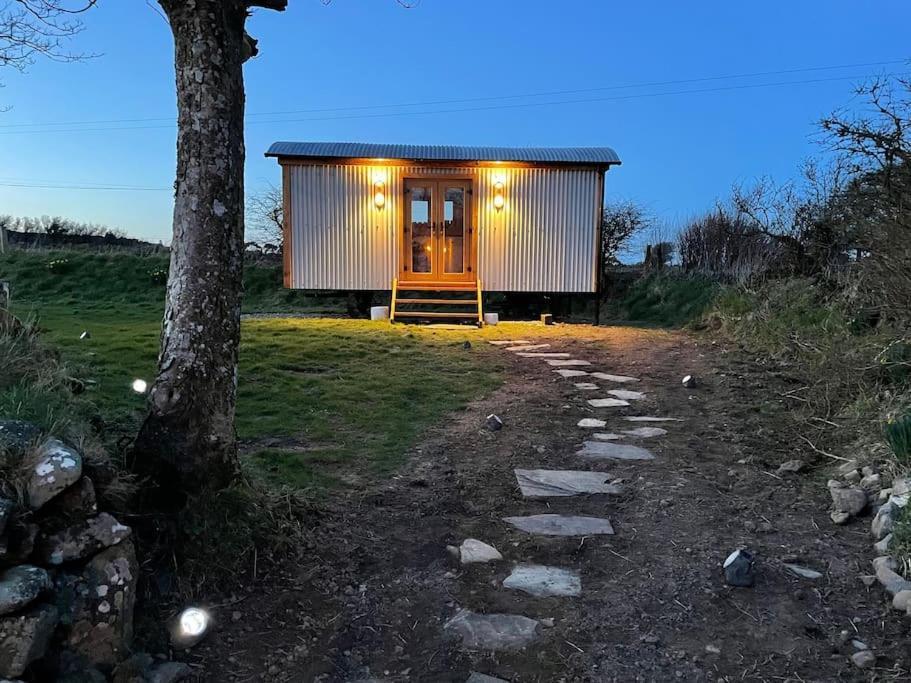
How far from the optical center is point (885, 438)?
3.10 m

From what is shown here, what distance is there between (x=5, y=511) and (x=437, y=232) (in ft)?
32.1

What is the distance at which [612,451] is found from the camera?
3.87m

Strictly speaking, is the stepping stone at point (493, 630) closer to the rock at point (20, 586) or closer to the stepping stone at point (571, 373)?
the rock at point (20, 586)

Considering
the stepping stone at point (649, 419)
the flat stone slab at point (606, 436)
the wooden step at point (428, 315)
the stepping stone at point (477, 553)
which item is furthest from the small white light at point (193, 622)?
the wooden step at point (428, 315)

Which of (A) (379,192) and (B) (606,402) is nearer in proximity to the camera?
(B) (606,402)

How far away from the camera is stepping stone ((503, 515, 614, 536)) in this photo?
9.10 ft

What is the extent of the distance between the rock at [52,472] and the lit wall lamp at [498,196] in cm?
958

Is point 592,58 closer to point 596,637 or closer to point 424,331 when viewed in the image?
point 424,331

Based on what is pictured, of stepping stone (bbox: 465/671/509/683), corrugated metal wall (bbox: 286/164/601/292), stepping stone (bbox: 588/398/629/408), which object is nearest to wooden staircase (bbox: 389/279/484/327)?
corrugated metal wall (bbox: 286/164/601/292)

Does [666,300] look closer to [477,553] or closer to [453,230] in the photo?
[453,230]

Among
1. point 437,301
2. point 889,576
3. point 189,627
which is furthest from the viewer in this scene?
point 437,301

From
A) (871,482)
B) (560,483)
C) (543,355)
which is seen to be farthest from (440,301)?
(871,482)

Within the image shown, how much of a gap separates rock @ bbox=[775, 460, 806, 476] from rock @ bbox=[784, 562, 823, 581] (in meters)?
1.09

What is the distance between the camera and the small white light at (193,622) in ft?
6.48
